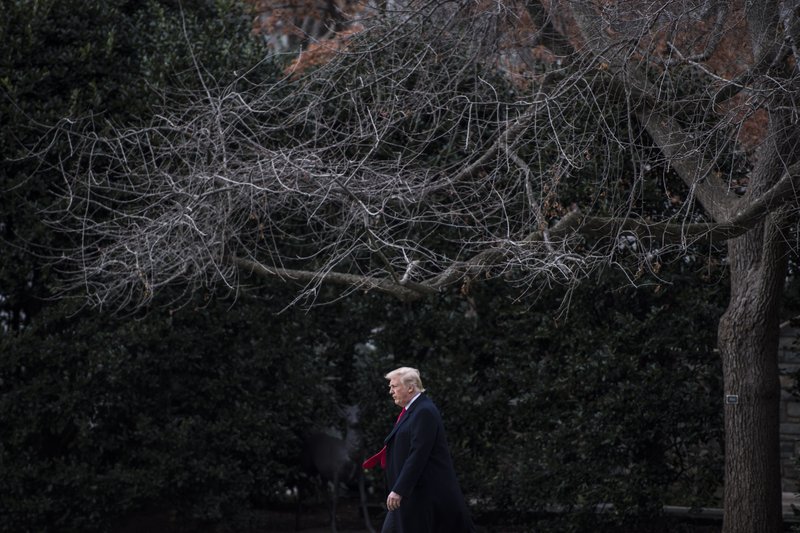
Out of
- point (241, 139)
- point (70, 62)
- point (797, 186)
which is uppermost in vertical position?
point (70, 62)

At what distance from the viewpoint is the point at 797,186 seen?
679 cm

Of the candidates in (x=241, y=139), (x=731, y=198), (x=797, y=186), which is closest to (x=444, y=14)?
(x=241, y=139)

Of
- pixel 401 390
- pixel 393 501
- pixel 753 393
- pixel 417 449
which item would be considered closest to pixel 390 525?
pixel 393 501

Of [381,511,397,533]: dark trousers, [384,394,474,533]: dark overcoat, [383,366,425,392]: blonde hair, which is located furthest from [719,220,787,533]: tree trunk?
[381,511,397,533]: dark trousers

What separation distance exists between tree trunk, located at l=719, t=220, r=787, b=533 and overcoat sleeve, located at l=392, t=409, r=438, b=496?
8.73 feet

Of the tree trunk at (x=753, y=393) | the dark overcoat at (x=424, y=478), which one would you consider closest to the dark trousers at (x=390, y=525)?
the dark overcoat at (x=424, y=478)

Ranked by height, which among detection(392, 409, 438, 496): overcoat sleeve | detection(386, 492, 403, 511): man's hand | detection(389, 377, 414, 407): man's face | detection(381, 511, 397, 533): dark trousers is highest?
detection(389, 377, 414, 407): man's face

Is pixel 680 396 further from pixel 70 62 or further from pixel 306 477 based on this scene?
pixel 70 62

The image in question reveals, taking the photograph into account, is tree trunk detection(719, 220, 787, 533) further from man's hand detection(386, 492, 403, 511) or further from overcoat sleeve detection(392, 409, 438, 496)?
man's hand detection(386, 492, 403, 511)

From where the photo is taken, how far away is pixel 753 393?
7.90 m

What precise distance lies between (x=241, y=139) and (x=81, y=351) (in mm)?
2247

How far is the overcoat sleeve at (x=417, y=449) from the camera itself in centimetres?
644

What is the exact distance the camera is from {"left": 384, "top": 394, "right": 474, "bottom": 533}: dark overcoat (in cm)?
646

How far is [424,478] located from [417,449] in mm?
232
